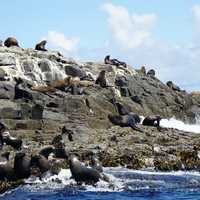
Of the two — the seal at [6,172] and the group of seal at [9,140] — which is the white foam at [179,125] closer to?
the group of seal at [9,140]

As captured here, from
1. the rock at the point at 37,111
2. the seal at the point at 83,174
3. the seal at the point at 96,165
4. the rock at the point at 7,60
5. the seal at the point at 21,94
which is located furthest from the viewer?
the rock at the point at 7,60

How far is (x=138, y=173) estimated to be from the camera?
2600cm

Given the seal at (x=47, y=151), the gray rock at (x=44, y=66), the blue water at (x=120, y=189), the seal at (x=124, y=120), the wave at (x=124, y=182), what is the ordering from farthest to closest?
the gray rock at (x=44, y=66), the seal at (x=124, y=120), the seal at (x=47, y=151), the wave at (x=124, y=182), the blue water at (x=120, y=189)

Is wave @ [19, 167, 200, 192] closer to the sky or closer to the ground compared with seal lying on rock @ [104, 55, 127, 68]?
closer to the ground

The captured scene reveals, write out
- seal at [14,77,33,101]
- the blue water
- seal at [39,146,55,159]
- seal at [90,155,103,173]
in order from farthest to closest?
1. seal at [14,77,33,101]
2. seal at [39,146,55,159]
3. seal at [90,155,103,173]
4. the blue water

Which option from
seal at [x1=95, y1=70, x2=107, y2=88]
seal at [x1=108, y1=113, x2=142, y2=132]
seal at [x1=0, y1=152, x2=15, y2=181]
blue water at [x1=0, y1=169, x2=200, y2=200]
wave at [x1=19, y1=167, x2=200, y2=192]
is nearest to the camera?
blue water at [x1=0, y1=169, x2=200, y2=200]

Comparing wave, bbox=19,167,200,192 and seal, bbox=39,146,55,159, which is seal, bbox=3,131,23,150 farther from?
wave, bbox=19,167,200,192

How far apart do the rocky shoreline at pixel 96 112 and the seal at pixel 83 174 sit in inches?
120

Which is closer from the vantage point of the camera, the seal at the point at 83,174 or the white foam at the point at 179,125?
the seal at the point at 83,174

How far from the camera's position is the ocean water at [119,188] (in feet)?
68.0

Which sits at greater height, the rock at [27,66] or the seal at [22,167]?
the rock at [27,66]

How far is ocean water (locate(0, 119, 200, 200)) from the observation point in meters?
20.7

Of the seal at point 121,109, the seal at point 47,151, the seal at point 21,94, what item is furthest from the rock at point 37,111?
the seal at point 47,151

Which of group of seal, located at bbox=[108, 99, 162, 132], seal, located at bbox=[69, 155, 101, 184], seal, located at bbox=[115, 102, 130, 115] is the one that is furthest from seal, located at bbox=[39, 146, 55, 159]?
seal, located at bbox=[115, 102, 130, 115]
